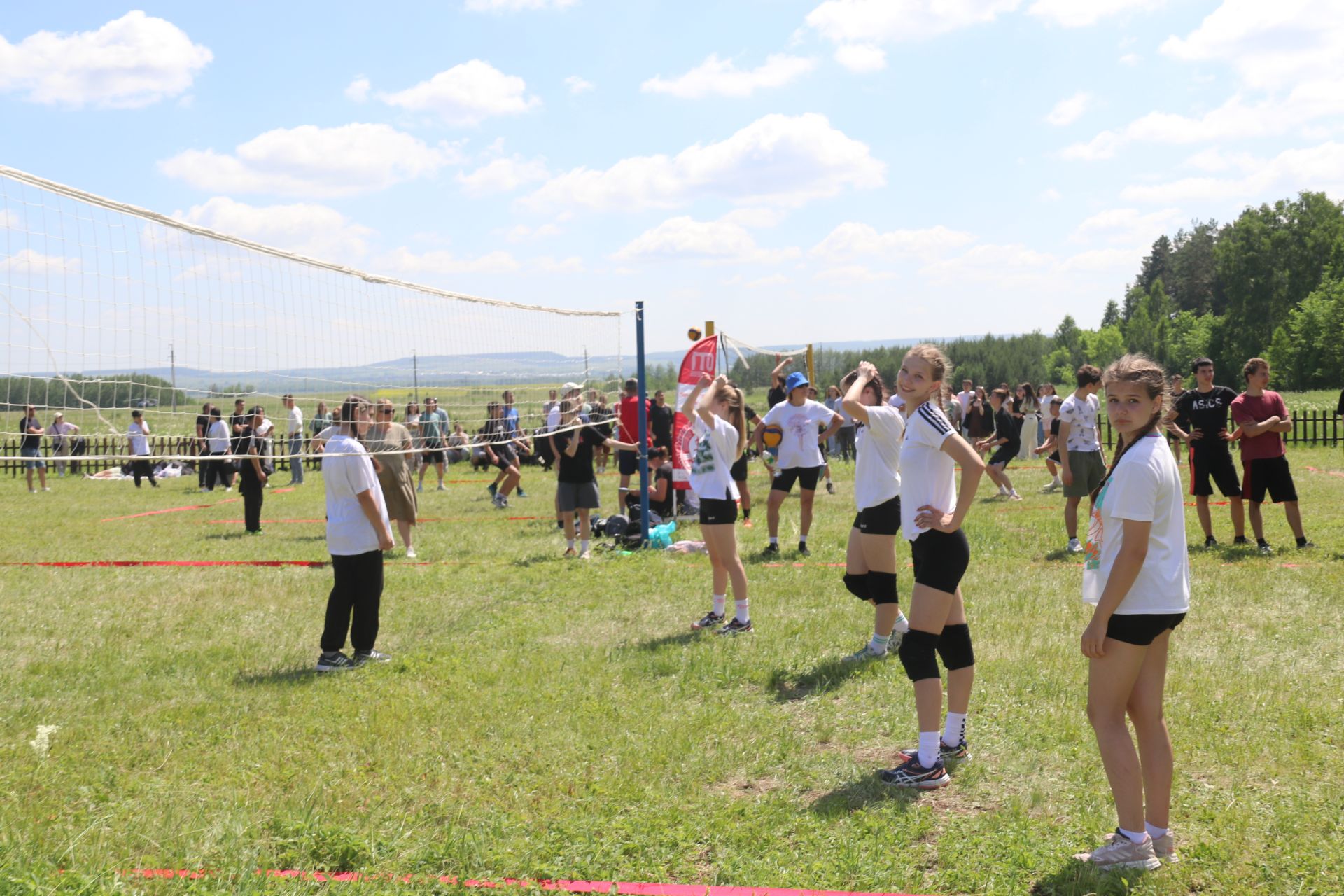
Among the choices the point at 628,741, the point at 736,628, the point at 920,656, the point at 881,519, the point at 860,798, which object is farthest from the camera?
the point at 736,628

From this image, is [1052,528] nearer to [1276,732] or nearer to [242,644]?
[1276,732]

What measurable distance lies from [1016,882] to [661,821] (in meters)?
1.44

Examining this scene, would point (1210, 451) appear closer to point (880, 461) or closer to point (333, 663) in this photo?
point (880, 461)

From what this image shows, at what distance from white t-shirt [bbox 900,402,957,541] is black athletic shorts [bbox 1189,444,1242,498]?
→ 6889mm

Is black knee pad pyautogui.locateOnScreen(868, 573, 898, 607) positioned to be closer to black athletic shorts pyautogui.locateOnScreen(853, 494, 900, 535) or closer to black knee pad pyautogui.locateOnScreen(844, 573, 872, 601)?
black knee pad pyautogui.locateOnScreen(844, 573, 872, 601)

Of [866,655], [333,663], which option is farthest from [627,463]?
[866,655]

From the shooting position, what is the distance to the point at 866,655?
6.55 meters

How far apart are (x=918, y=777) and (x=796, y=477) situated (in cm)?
662

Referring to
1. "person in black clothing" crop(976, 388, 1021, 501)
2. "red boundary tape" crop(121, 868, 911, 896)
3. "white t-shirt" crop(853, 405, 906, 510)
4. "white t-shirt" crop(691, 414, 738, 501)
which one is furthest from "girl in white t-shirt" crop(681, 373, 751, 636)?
"person in black clothing" crop(976, 388, 1021, 501)

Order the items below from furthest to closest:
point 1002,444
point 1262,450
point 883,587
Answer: point 1002,444 < point 1262,450 < point 883,587

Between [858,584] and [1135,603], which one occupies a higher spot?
[1135,603]

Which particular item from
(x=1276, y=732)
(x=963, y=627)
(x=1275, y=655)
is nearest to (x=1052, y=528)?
(x=1275, y=655)

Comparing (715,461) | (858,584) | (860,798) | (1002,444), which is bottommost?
(860,798)

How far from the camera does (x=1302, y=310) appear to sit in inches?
3108
